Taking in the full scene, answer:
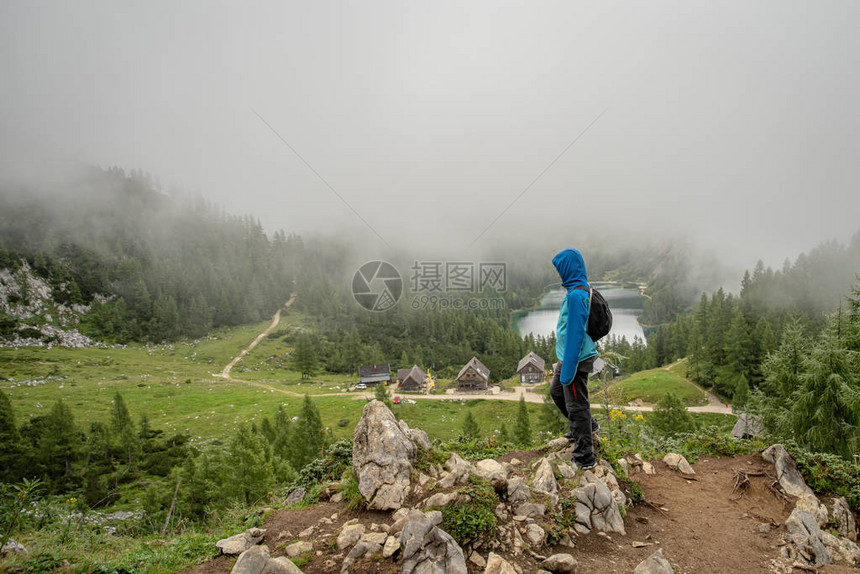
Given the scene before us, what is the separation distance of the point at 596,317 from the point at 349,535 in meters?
5.07

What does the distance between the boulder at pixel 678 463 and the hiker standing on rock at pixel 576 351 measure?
244 centimetres

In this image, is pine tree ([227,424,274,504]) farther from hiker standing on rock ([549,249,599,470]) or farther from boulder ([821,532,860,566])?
boulder ([821,532,860,566])

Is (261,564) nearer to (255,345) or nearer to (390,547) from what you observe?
(390,547)

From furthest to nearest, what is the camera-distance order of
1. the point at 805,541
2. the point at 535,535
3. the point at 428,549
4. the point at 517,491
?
the point at 517,491
the point at 805,541
the point at 535,535
the point at 428,549

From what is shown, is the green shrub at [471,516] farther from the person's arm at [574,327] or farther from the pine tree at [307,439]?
the pine tree at [307,439]

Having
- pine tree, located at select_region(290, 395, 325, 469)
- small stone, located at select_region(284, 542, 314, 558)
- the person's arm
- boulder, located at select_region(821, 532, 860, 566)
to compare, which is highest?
the person's arm

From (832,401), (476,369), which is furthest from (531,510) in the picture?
(476,369)

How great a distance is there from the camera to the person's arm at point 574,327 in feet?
18.2

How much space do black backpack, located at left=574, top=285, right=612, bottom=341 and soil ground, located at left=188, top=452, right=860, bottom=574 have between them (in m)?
2.97

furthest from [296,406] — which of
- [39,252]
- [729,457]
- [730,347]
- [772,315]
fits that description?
[39,252]

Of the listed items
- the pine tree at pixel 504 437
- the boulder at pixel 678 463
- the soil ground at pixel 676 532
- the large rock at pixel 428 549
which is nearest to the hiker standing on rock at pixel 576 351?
the soil ground at pixel 676 532

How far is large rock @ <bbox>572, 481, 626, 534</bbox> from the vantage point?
4.96 m

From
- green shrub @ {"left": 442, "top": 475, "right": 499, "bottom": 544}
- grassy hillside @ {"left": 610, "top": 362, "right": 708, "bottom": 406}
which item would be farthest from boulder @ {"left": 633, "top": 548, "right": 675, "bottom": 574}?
grassy hillside @ {"left": 610, "top": 362, "right": 708, "bottom": 406}

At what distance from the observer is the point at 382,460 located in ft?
18.9
